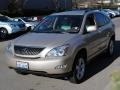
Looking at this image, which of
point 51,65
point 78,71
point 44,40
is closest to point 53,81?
point 78,71

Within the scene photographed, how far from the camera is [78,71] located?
23.4ft

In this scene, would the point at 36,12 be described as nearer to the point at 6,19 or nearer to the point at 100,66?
the point at 6,19

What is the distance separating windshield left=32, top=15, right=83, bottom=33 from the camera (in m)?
7.71

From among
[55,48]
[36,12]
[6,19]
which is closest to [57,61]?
[55,48]

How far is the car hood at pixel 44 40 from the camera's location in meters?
6.74

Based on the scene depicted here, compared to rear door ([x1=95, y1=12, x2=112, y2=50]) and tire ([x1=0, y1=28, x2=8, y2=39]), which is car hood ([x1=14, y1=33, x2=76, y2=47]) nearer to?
rear door ([x1=95, y1=12, x2=112, y2=50])

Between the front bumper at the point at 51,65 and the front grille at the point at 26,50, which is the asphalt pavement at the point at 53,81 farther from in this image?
the front grille at the point at 26,50

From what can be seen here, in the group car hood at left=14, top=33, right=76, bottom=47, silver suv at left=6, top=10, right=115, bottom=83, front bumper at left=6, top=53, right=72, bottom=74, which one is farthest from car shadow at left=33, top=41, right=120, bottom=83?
car hood at left=14, top=33, right=76, bottom=47

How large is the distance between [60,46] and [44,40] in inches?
19.1

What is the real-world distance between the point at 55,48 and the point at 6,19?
45.6 ft

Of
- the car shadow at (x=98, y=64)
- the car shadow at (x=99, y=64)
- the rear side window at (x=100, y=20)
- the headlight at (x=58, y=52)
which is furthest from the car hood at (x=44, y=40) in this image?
the rear side window at (x=100, y=20)

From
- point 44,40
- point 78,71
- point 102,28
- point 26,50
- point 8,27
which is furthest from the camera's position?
point 8,27

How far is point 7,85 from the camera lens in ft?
23.0

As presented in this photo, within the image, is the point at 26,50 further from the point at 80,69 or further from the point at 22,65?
the point at 80,69
